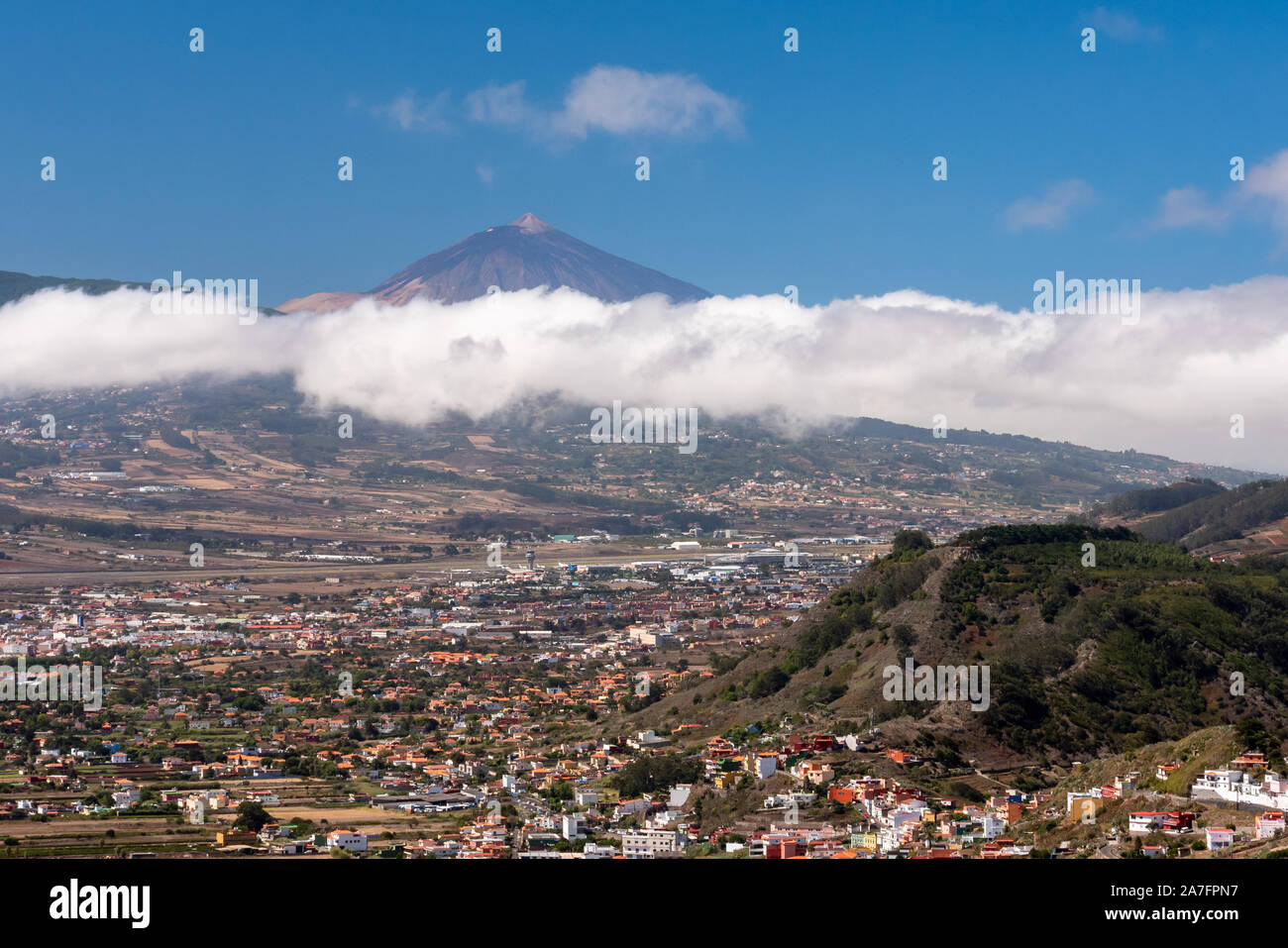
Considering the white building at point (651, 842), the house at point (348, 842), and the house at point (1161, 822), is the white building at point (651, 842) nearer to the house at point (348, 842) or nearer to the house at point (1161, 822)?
the house at point (348, 842)

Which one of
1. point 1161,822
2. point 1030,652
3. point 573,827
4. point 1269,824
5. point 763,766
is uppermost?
point 1030,652

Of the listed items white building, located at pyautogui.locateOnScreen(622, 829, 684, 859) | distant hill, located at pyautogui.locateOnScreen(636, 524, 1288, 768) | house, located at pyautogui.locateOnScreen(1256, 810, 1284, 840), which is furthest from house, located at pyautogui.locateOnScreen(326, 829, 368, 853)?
house, located at pyautogui.locateOnScreen(1256, 810, 1284, 840)

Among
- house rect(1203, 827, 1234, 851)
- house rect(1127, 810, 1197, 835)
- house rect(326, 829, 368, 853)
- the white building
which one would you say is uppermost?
house rect(1203, 827, 1234, 851)

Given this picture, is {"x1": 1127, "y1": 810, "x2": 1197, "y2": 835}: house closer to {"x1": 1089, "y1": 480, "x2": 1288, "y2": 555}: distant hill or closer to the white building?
the white building

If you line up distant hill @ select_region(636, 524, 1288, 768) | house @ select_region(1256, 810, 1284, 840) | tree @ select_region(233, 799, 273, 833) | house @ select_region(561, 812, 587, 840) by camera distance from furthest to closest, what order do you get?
distant hill @ select_region(636, 524, 1288, 768) → tree @ select_region(233, 799, 273, 833) → house @ select_region(561, 812, 587, 840) → house @ select_region(1256, 810, 1284, 840)

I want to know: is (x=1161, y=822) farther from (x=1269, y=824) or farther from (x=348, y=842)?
(x=348, y=842)

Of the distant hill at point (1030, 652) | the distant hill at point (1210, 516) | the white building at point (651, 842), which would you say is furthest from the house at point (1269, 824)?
the distant hill at point (1210, 516)

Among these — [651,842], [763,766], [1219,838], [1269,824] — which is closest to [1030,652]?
[763,766]
